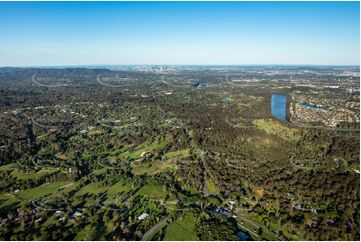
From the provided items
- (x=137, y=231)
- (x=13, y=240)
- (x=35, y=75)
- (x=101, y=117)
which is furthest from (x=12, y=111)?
(x=35, y=75)

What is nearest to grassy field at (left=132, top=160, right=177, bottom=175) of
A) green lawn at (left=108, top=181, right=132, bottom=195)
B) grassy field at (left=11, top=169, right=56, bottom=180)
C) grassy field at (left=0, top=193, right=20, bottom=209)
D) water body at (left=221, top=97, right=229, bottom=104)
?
green lawn at (left=108, top=181, right=132, bottom=195)

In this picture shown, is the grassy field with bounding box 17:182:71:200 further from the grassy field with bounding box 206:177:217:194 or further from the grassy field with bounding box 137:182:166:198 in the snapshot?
the grassy field with bounding box 206:177:217:194

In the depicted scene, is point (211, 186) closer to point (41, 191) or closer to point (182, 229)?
point (182, 229)

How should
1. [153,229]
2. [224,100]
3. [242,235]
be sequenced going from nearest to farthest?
[242,235]
[153,229]
[224,100]

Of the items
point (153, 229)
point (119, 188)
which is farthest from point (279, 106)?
point (153, 229)

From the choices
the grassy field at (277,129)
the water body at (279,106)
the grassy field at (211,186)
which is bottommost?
the grassy field at (211,186)

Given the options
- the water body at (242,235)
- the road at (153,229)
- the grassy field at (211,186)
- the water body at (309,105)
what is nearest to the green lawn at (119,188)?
the road at (153,229)

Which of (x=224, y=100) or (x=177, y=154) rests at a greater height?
(x=224, y=100)

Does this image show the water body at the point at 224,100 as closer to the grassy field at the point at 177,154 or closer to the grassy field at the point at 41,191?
the grassy field at the point at 177,154
